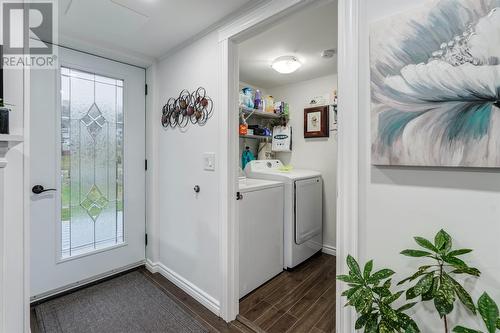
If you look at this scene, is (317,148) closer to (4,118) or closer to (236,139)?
(236,139)

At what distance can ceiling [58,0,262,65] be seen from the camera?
5.22ft

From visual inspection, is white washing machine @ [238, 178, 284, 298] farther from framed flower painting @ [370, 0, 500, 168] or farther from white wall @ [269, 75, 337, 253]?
framed flower painting @ [370, 0, 500, 168]

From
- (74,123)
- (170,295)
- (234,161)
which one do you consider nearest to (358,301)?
(234,161)

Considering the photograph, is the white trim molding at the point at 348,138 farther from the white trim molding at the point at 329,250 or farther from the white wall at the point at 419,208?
the white trim molding at the point at 329,250

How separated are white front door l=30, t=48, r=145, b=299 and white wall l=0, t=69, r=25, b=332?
1.02 metres

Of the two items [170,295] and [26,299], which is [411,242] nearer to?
[26,299]

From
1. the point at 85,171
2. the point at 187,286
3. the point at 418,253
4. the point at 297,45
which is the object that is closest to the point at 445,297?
the point at 418,253

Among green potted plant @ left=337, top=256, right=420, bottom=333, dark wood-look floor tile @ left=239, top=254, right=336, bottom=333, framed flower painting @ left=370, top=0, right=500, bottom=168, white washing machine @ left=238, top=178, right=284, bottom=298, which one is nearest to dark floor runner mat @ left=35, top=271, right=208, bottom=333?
dark wood-look floor tile @ left=239, top=254, right=336, bottom=333

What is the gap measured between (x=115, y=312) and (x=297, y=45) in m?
2.77

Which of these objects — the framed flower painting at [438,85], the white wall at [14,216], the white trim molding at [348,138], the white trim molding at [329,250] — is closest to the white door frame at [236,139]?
the white trim molding at [348,138]

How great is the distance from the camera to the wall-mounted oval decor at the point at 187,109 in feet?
6.43

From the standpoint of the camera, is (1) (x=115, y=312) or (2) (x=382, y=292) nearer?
(2) (x=382, y=292)

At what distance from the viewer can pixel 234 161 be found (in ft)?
5.98

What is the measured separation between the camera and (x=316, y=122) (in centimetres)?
311
